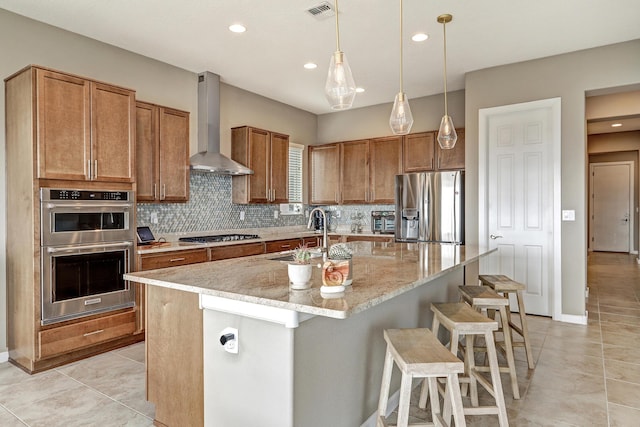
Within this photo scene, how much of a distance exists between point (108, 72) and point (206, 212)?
6.10ft

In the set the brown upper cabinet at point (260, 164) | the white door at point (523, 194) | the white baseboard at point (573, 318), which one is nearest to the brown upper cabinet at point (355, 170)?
the brown upper cabinet at point (260, 164)

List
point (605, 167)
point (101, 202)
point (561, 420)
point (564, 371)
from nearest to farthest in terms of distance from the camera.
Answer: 1. point (561, 420)
2. point (564, 371)
3. point (101, 202)
4. point (605, 167)

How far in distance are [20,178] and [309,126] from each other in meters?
4.43

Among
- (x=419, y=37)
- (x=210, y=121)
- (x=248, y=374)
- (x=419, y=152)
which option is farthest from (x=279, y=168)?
(x=248, y=374)

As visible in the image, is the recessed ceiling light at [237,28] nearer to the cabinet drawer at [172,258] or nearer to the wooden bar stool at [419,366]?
the cabinet drawer at [172,258]

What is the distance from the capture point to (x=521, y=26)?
3.47m

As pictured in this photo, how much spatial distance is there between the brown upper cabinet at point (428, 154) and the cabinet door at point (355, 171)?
2.16ft

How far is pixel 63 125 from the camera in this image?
309cm

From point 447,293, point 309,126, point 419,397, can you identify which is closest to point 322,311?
point 419,397

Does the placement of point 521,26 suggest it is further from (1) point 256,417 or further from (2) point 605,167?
(2) point 605,167

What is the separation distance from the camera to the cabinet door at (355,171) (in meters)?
6.01

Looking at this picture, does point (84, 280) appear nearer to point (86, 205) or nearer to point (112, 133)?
point (86, 205)

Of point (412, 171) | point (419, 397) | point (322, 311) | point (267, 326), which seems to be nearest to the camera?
point (322, 311)

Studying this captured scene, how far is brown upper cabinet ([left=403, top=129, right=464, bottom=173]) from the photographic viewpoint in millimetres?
5168
